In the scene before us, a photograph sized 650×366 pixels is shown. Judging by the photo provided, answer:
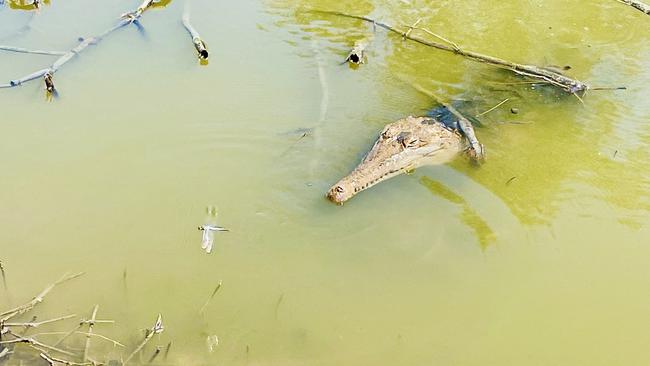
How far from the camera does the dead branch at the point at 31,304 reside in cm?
406

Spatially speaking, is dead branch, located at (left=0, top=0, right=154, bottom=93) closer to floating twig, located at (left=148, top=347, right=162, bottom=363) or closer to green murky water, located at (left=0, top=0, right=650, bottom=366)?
green murky water, located at (left=0, top=0, right=650, bottom=366)

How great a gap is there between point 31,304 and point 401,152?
11.9 feet

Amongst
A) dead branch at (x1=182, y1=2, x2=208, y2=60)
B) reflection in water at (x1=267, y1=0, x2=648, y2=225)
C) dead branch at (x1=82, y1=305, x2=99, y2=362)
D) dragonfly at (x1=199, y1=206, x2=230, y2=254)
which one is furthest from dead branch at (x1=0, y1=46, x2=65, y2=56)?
dead branch at (x1=82, y1=305, x2=99, y2=362)

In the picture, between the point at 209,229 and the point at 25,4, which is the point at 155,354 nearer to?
the point at 209,229

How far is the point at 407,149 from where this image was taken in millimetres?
5742

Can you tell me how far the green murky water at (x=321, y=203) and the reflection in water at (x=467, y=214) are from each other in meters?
0.02

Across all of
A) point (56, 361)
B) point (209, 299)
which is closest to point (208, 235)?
point (209, 299)

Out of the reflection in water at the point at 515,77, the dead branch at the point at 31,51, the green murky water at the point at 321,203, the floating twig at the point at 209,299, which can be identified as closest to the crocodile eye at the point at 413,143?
the green murky water at the point at 321,203

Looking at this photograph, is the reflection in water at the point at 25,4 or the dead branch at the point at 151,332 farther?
the reflection in water at the point at 25,4

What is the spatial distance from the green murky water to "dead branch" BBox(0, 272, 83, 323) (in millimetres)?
83

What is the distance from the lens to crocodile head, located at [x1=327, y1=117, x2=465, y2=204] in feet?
17.5

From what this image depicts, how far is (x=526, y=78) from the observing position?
7.27 metres

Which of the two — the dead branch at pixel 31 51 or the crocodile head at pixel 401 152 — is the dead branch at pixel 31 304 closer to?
the crocodile head at pixel 401 152

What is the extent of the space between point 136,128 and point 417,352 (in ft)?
13.5
